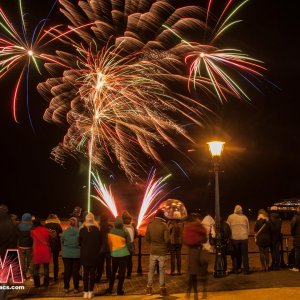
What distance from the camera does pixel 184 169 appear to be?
265 ft

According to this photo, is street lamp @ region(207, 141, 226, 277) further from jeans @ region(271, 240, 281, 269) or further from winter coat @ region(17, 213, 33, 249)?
winter coat @ region(17, 213, 33, 249)

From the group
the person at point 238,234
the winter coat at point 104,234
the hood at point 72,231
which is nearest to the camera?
the hood at point 72,231

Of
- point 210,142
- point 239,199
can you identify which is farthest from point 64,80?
point 239,199

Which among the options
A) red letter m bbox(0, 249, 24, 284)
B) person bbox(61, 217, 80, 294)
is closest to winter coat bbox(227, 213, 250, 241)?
person bbox(61, 217, 80, 294)

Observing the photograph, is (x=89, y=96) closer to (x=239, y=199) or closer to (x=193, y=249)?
(x=193, y=249)

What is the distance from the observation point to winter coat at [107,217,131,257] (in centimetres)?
1032

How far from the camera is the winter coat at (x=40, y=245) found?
10.7 metres

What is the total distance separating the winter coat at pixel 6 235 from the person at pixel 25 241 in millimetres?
1733

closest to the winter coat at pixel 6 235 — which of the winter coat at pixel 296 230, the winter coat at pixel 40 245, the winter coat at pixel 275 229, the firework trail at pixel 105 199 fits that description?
the winter coat at pixel 40 245

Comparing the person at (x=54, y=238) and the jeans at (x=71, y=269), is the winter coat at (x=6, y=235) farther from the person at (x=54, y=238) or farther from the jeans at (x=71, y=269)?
the person at (x=54, y=238)

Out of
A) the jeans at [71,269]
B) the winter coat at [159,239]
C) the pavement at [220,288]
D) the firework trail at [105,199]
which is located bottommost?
the pavement at [220,288]

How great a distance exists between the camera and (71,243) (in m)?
10.6

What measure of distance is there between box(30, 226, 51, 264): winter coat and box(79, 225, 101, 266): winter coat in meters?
1.13

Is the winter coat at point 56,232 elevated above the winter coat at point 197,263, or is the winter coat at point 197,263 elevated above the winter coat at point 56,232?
the winter coat at point 56,232
